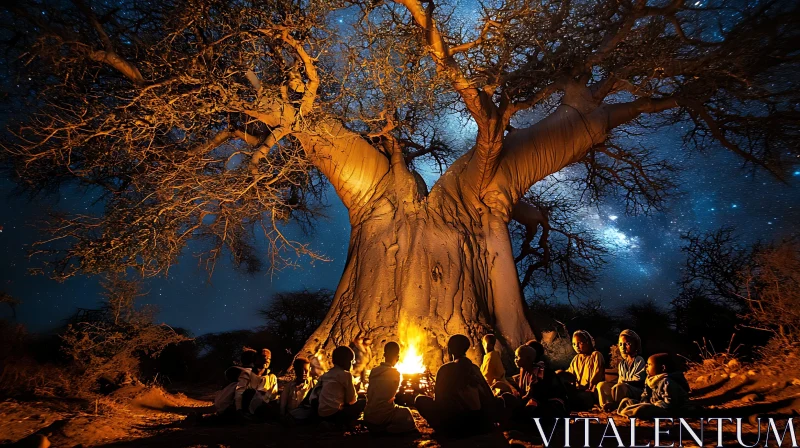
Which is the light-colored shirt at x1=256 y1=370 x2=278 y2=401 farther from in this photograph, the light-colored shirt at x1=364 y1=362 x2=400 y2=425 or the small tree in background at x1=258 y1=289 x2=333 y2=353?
the small tree in background at x1=258 y1=289 x2=333 y2=353

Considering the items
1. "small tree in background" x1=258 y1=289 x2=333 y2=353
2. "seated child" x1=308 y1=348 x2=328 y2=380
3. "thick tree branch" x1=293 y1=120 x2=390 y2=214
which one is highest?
"thick tree branch" x1=293 y1=120 x2=390 y2=214

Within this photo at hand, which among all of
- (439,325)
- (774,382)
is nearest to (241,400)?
(439,325)

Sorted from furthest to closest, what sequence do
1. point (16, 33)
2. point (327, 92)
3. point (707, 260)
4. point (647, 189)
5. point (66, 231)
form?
1. point (707, 260)
2. point (647, 189)
3. point (327, 92)
4. point (66, 231)
5. point (16, 33)

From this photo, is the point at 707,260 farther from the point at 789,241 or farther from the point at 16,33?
the point at 16,33

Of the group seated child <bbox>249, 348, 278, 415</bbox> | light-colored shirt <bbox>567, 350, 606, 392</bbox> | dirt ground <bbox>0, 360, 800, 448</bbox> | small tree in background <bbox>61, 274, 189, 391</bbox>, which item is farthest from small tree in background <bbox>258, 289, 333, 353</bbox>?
light-colored shirt <bbox>567, 350, 606, 392</bbox>

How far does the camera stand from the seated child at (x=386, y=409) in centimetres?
301

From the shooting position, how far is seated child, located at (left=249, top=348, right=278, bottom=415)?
365cm

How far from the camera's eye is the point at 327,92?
6.61 m

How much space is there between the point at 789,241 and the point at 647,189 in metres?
3.75

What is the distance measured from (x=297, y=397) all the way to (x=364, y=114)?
143 inches

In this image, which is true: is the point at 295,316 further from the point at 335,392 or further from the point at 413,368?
the point at 335,392

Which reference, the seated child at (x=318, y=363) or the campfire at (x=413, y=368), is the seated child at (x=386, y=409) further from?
the seated child at (x=318, y=363)

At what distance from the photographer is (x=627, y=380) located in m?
4.02

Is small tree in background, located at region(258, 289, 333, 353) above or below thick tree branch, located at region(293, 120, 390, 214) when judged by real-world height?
below
